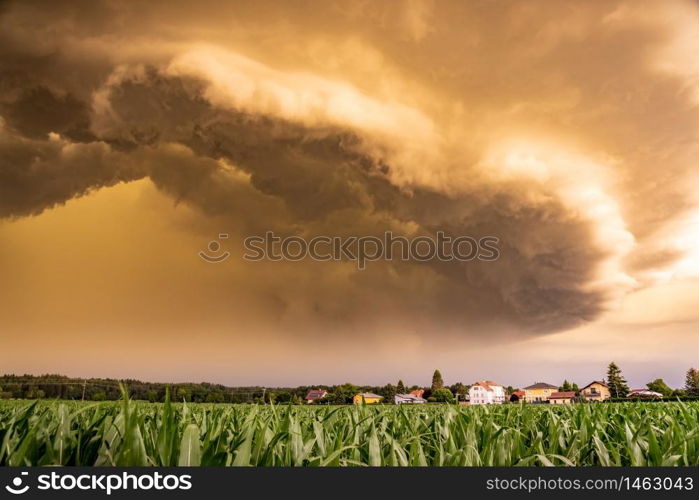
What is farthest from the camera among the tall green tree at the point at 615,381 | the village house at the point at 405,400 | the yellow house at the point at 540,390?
the yellow house at the point at 540,390

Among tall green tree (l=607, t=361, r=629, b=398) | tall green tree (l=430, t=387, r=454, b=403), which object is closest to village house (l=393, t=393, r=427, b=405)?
tall green tree (l=430, t=387, r=454, b=403)

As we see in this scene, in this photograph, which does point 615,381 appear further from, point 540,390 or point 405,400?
point 405,400

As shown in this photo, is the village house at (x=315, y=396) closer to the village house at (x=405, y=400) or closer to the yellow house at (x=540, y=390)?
the village house at (x=405, y=400)

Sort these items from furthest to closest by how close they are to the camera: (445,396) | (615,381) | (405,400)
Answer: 1. (615,381)
2. (405,400)
3. (445,396)

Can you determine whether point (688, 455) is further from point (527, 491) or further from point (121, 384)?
point (121, 384)

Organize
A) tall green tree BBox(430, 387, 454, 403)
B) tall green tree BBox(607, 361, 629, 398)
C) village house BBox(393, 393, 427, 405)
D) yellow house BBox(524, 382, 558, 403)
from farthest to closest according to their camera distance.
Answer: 1. yellow house BBox(524, 382, 558, 403)
2. tall green tree BBox(607, 361, 629, 398)
3. village house BBox(393, 393, 427, 405)
4. tall green tree BBox(430, 387, 454, 403)

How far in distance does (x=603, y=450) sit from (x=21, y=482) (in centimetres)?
245

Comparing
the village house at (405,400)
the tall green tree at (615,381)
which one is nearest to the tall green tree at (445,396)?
the village house at (405,400)

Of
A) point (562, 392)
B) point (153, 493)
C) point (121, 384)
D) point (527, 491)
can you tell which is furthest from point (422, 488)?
point (562, 392)

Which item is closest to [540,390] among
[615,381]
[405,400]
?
[615,381]

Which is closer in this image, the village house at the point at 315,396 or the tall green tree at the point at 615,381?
the village house at the point at 315,396

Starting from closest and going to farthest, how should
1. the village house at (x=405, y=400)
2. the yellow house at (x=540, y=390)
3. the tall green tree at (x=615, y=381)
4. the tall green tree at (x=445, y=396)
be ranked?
1. the tall green tree at (x=445, y=396)
2. the village house at (x=405, y=400)
3. the tall green tree at (x=615, y=381)
4. the yellow house at (x=540, y=390)

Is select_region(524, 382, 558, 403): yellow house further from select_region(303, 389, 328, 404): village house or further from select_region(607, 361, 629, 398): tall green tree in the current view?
select_region(303, 389, 328, 404): village house

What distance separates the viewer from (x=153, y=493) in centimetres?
149
